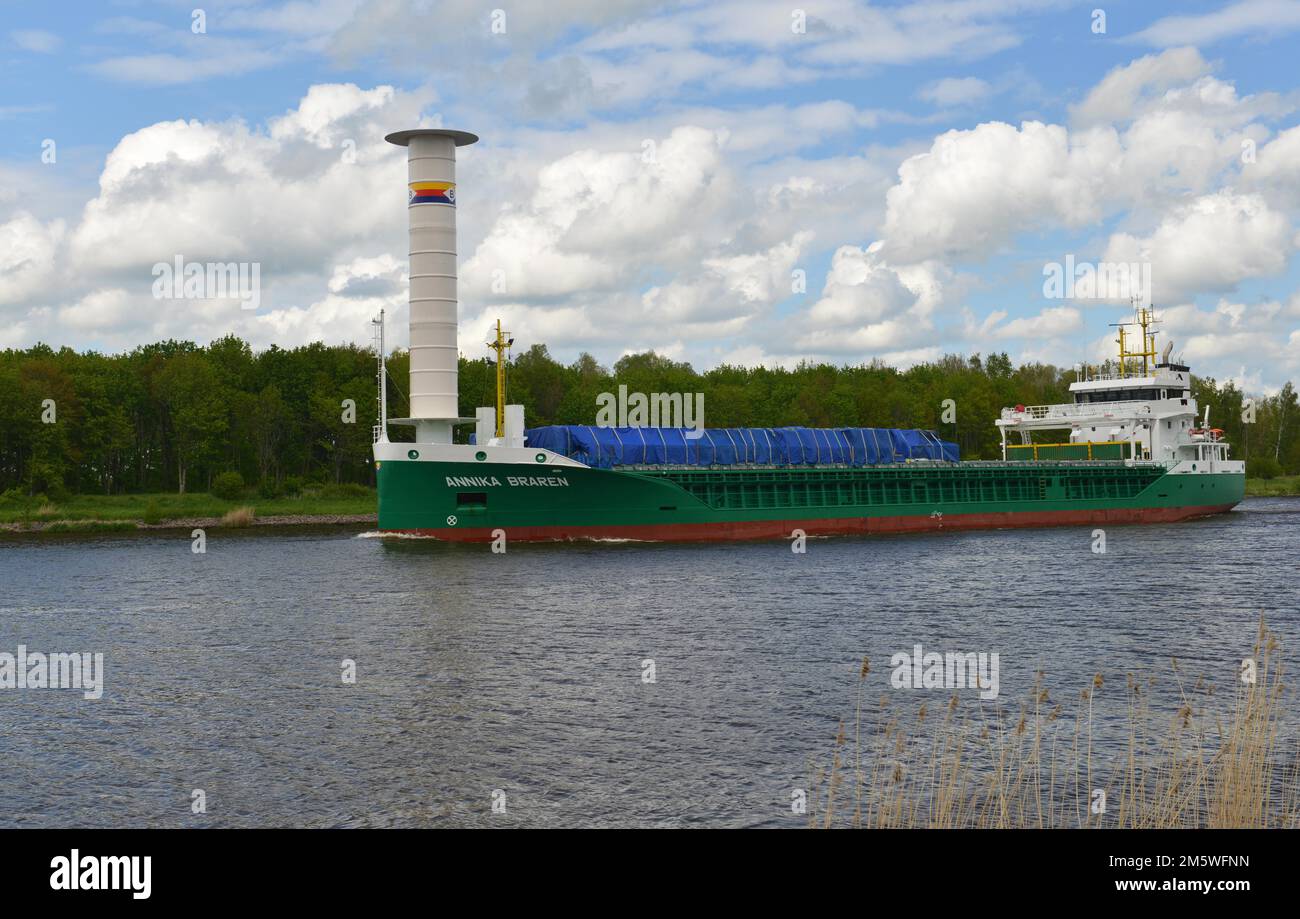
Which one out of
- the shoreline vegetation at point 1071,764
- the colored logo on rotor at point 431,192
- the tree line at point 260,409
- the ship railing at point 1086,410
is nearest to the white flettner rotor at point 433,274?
the colored logo on rotor at point 431,192

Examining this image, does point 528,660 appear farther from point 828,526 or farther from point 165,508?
point 165,508

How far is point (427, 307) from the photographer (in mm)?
65625

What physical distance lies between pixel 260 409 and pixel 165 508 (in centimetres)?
2096

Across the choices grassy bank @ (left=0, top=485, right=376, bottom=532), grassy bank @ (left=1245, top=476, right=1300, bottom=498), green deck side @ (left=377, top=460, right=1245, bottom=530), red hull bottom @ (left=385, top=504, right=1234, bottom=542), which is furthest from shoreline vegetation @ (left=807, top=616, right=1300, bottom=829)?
grassy bank @ (left=1245, top=476, right=1300, bottom=498)

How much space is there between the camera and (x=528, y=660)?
101ft

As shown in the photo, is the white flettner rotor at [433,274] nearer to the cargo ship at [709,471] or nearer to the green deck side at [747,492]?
the cargo ship at [709,471]

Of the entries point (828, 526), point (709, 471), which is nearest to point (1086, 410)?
point (828, 526)

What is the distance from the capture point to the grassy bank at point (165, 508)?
86375 millimetres

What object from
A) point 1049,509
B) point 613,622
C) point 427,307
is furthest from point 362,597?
point 1049,509

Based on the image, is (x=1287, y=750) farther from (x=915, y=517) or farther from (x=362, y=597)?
(x=915, y=517)

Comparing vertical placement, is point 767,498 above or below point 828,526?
above

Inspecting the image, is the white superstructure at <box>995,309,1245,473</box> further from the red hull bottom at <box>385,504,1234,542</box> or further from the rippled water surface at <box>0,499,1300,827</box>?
the rippled water surface at <box>0,499,1300,827</box>
